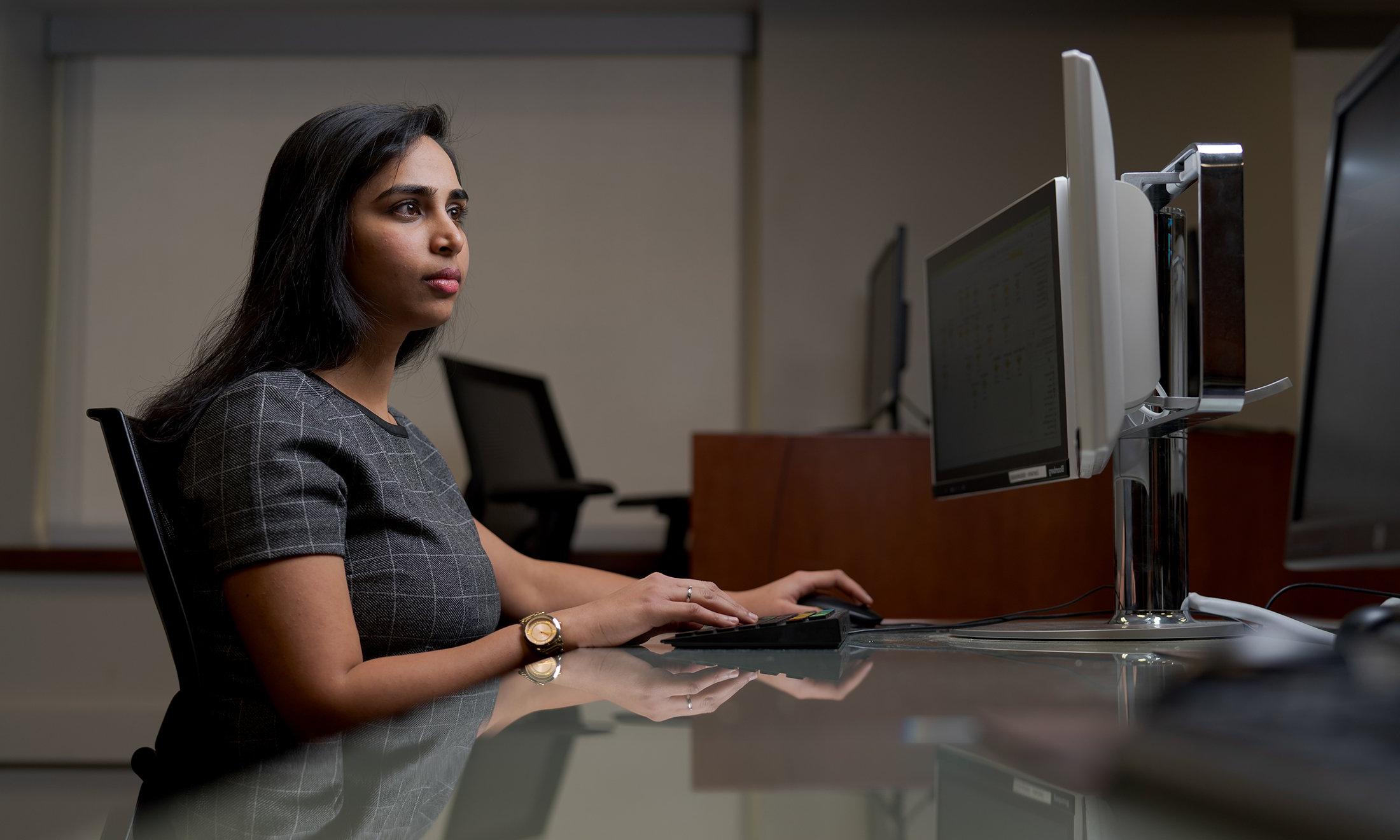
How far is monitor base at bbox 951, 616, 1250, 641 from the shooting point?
3.22 feet

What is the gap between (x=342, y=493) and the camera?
97 centimetres

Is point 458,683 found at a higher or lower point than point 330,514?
lower

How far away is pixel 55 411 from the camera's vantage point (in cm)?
371

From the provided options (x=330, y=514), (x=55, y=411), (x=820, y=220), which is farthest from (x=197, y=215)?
(x=330, y=514)

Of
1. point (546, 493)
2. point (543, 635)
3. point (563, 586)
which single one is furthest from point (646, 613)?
point (546, 493)

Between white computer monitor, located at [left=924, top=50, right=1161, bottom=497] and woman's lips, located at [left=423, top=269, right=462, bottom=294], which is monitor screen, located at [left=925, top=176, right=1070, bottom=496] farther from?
woman's lips, located at [left=423, top=269, right=462, bottom=294]

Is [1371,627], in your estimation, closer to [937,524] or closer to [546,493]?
[937,524]

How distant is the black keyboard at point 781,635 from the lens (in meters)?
0.97

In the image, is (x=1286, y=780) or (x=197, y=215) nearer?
(x=1286, y=780)

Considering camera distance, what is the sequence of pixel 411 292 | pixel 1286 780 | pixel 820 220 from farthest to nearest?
pixel 820 220
pixel 411 292
pixel 1286 780

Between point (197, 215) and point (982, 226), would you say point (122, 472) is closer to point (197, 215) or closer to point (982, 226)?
point (982, 226)

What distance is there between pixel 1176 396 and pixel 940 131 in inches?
108

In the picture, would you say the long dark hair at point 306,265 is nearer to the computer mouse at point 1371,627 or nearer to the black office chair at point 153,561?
the black office chair at point 153,561

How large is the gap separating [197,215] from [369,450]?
10.4ft
